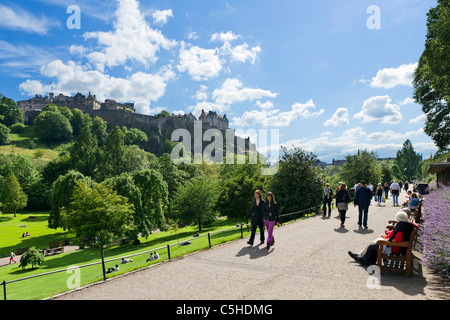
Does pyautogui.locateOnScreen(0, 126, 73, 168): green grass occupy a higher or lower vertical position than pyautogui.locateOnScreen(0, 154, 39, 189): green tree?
higher

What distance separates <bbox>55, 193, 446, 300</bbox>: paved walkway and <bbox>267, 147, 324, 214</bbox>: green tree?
1117 centimetres

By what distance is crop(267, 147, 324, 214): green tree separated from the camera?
68.6 ft

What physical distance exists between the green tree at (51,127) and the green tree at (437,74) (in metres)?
A: 129

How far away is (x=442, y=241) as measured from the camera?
599 cm

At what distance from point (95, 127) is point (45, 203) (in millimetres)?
72734

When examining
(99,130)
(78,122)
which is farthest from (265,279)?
(78,122)

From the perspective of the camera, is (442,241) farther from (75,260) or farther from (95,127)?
(95,127)

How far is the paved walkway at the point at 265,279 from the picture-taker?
5652mm

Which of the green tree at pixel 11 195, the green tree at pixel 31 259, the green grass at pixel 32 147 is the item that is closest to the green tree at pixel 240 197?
the green tree at pixel 31 259

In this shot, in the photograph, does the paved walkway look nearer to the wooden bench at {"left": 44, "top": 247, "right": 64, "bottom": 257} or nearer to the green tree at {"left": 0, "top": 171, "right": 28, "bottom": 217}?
the wooden bench at {"left": 44, "top": 247, "right": 64, "bottom": 257}

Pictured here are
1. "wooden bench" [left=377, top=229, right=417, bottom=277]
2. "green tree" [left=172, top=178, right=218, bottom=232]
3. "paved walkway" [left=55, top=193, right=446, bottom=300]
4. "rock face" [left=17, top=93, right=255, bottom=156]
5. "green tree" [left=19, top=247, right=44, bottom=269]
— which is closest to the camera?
"paved walkway" [left=55, top=193, right=446, bottom=300]

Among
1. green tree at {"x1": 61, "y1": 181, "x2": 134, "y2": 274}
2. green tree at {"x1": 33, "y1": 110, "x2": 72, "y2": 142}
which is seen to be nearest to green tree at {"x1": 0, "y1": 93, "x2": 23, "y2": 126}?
green tree at {"x1": 33, "y1": 110, "x2": 72, "y2": 142}

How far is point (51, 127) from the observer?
117250 mm
